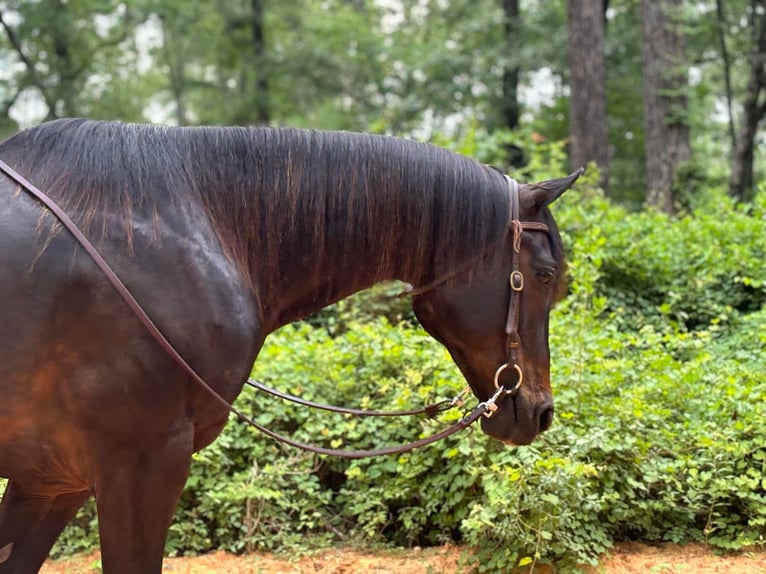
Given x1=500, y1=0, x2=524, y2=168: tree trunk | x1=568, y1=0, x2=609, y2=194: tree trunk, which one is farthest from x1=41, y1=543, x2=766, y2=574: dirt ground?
x1=500, y1=0, x2=524, y2=168: tree trunk

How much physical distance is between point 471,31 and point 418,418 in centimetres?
1376

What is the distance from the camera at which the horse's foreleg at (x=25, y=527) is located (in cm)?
250

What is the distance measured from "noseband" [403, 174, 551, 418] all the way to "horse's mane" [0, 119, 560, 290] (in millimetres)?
39

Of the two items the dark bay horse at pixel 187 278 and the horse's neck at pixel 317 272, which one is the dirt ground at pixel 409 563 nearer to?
the dark bay horse at pixel 187 278

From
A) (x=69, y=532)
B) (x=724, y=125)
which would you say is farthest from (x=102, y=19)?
(x=69, y=532)

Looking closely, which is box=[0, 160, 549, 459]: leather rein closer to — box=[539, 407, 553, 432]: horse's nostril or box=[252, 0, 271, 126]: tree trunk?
box=[539, 407, 553, 432]: horse's nostril

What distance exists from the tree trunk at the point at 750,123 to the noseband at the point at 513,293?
28.1 feet

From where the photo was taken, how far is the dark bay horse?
2.08m

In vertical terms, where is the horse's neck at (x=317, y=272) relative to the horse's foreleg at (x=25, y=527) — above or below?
above

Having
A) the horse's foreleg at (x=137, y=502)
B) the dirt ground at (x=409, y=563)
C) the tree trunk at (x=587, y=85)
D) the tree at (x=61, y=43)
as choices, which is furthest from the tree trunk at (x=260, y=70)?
the horse's foreleg at (x=137, y=502)

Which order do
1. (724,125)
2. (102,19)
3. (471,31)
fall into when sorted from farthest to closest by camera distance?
(102,19) → (471,31) → (724,125)

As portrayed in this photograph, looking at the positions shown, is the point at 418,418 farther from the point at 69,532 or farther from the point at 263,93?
the point at 263,93

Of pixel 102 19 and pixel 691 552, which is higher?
pixel 102 19

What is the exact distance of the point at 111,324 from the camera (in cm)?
207
